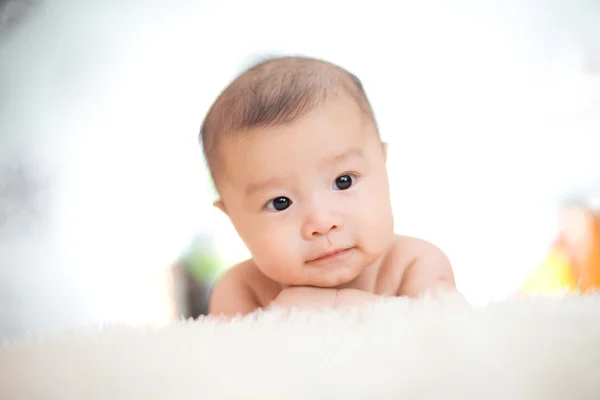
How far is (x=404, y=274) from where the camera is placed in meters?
1.04

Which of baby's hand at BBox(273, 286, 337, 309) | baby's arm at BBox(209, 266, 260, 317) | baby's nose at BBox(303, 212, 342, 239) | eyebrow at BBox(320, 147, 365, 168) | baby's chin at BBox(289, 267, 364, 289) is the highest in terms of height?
eyebrow at BBox(320, 147, 365, 168)

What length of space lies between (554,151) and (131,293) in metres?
0.92

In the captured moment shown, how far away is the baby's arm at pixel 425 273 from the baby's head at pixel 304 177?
3.6 inches

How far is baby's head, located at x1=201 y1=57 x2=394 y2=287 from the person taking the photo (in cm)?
91

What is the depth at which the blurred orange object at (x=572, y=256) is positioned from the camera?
4.11ft

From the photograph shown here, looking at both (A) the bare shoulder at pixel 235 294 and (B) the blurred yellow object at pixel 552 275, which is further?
(B) the blurred yellow object at pixel 552 275

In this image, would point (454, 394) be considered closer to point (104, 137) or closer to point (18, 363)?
point (18, 363)

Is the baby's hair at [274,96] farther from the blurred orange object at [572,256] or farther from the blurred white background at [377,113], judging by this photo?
the blurred orange object at [572,256]

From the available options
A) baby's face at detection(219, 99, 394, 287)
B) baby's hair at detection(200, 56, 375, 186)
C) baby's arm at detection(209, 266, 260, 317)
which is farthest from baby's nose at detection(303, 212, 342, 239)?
baby's arm at detection(209, 266, 260, 317)

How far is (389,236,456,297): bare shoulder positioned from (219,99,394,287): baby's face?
0.31 feet

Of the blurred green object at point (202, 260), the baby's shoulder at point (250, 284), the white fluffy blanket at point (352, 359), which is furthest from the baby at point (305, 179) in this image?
the blurred green object at point (202, 260)

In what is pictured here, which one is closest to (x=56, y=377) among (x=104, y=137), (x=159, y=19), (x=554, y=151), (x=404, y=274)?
(x=404, y=274)

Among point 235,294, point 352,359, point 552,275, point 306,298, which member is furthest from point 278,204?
point 552,275

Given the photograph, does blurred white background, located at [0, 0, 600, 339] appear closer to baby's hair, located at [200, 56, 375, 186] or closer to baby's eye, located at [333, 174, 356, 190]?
baby's hair, located at [200, 56, 375, 186]
